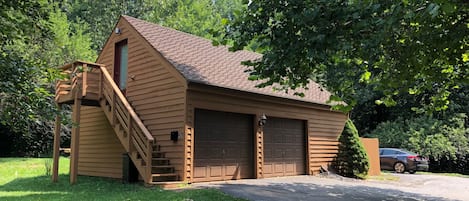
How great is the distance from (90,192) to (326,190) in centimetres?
600

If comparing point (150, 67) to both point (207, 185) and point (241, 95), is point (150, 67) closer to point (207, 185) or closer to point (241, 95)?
point (241, 95)

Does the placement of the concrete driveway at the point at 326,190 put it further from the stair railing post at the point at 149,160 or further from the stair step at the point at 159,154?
the stair step at the point at 159,154

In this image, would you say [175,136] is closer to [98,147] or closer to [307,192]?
[307,192]

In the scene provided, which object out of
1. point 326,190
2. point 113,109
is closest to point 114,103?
point 113,109

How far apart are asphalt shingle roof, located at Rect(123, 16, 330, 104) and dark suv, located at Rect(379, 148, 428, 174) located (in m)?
7.16

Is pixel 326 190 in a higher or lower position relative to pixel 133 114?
lower

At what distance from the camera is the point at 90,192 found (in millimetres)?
9844

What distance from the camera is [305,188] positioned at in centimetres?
1084

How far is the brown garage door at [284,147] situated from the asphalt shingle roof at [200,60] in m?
1.00

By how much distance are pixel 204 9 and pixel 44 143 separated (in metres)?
17.9

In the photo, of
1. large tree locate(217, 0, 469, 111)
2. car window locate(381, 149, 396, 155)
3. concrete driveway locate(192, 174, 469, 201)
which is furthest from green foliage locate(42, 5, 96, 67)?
car window locate(381, 149, 396, 155)

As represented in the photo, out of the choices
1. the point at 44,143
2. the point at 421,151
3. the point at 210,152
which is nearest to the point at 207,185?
the point at 210,152

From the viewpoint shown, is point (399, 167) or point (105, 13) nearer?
point (399, 167)

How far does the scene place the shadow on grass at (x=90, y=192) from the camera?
28.3 ft
